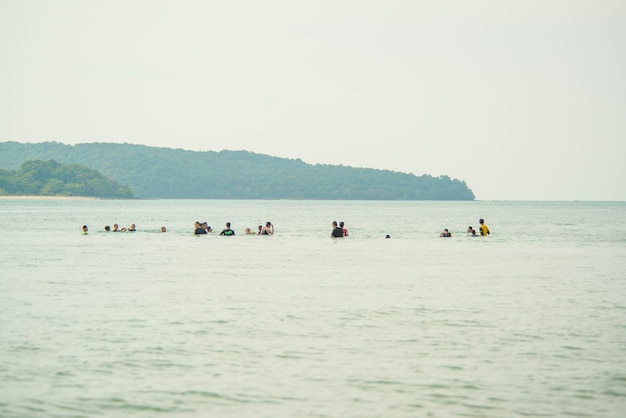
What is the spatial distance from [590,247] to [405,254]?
1569 cm

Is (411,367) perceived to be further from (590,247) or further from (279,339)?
(590,247)

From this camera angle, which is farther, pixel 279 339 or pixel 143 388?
pixel 279 339

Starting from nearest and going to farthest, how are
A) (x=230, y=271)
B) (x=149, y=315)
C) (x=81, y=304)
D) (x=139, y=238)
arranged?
(x=149, y=315) < (x=81, y=304) < (x=230, y=271) < (x=139, y=238)

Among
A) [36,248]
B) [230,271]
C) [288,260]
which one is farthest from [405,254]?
[36,248]

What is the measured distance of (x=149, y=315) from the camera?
21.3 m

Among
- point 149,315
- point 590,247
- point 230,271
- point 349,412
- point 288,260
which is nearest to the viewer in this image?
point 349,412

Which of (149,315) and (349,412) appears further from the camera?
(149,315)

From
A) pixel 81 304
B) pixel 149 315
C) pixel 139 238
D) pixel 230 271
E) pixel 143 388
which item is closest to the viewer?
pixel 143 388

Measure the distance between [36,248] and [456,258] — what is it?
26258mm

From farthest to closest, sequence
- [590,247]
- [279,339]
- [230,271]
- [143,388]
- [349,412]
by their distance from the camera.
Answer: [590,247]
[230,271]
[279,339]
[143,388]
[349,412]

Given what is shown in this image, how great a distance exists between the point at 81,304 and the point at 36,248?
26879 mm

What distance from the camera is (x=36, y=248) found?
4791 cm

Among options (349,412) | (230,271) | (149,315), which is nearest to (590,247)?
(230,271)

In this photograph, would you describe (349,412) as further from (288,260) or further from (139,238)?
(139,238)
